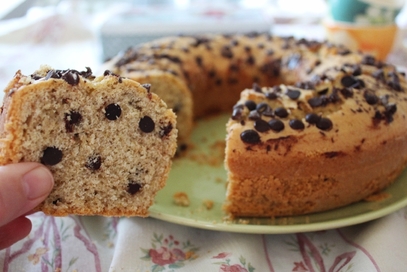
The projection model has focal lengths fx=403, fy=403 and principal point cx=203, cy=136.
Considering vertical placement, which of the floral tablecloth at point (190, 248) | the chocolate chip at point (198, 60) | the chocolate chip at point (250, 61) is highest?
the chocolate chip at point (198, 60)

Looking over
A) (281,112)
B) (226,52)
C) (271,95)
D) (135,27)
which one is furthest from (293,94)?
(135,27)

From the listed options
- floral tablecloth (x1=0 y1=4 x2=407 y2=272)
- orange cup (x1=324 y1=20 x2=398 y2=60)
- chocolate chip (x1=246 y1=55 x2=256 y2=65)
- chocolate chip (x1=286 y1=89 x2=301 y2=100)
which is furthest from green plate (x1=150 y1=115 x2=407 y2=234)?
orange cup (x1=324 y1=20 x2=398 y2=60)

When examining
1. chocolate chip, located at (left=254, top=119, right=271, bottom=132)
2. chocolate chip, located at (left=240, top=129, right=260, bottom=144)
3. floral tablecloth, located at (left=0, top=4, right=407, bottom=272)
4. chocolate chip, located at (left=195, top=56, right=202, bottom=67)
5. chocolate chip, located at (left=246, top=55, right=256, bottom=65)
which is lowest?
floral tablecloth, located at (left=0, top=4, right=407, bottom=272)

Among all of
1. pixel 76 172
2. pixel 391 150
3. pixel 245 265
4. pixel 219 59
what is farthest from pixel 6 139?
pixel 219 59

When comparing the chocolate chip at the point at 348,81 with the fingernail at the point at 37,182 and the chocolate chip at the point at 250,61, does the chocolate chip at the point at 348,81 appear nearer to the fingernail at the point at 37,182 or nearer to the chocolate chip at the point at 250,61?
the chocolate chip at the point at 250,61

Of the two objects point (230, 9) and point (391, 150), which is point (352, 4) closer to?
point (230, 9)

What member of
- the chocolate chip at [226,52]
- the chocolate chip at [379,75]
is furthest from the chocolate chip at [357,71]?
the chocolate chip at [226,52]

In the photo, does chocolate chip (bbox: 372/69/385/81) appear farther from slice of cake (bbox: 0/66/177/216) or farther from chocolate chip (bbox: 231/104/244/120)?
slice of cake (bbox: 0/66/177/216)
